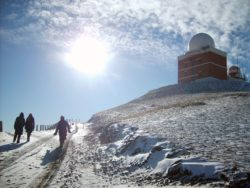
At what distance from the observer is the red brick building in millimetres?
49875

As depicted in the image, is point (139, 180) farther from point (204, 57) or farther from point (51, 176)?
point (204, 57)

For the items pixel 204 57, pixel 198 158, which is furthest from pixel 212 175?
pixel 204 57

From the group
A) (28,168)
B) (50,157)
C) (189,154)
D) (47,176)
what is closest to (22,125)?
(50,157)

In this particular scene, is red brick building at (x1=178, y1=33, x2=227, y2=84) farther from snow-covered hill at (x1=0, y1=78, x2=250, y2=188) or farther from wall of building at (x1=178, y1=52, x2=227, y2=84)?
snow-covered hill at (x1=0, y1=78, x2=250, y2=188)

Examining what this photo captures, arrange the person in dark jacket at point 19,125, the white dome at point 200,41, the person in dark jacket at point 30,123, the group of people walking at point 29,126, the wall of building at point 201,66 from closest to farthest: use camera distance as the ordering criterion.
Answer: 1. the group of people walking at point 29,126
2. the person in dark jacket at point 19,125
3. the person in dark jacket at point 30,123
4. the wall of building at point 201,66
5. the white dome at point 200,41

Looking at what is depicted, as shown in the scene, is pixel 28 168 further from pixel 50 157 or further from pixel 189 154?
pixel 189 154

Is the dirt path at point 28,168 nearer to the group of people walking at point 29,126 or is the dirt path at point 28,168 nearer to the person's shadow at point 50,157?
the person's shadow at point 50,157

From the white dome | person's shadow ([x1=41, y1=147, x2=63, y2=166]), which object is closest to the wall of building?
the white dome

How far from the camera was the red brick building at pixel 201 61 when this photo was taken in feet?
164

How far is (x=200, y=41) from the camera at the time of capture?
5253 cm

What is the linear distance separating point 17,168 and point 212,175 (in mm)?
7596

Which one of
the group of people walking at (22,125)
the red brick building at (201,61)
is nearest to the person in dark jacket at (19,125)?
the group of people walking at (22,125)

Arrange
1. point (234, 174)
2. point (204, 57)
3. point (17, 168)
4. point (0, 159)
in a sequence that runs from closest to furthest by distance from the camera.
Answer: point (234, 174) < point (17, 168) < point (0, 159) < point (204, 57)

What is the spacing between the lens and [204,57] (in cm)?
5003
